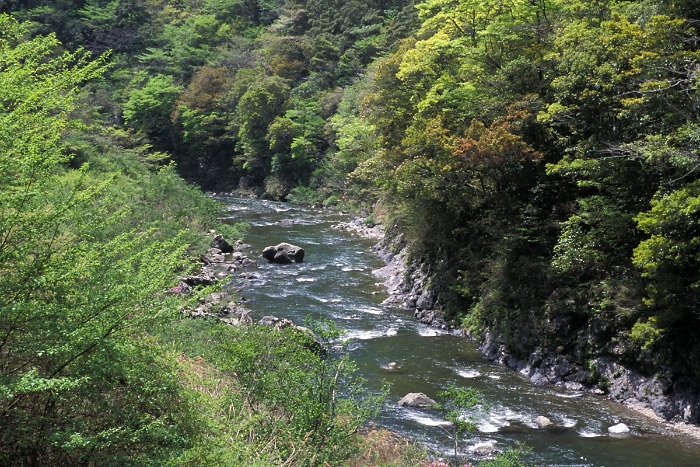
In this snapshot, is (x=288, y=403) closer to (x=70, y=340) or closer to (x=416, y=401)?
(x=70, y=340)

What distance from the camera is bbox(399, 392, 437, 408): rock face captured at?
10.9 metres

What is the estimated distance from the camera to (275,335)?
24.4 ft

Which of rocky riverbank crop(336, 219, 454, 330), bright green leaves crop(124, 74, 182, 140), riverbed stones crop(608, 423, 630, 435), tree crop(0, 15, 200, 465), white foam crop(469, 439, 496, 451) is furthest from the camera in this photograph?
bright green leaves crop(124, 74, 182, 140)

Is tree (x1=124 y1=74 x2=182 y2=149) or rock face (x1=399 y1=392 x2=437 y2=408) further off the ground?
tree (x1=124 y1=74 x2=182 y2=149)

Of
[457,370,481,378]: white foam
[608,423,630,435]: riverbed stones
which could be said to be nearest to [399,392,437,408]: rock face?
[457,370,481,378]: white foam

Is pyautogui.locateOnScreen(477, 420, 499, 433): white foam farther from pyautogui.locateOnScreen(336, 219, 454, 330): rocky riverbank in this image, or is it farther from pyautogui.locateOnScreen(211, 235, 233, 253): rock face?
pyautogui.locateOnScreen(211, 235, 233, 253): rock face

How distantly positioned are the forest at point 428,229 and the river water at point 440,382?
118 cm

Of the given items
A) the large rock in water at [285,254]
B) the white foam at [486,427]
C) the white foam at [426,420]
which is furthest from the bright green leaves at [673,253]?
the large rock in water at [285,254]

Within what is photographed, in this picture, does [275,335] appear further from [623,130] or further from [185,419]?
[623,130]

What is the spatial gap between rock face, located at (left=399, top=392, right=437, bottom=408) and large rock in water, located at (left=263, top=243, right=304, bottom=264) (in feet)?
41.0

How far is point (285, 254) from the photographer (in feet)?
75.5

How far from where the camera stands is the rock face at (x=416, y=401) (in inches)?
428

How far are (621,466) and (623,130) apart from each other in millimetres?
6643

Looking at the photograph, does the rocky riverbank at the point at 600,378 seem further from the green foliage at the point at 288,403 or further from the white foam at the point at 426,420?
the green foliage at the point at 288,403
